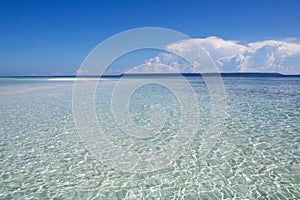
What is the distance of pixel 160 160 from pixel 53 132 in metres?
4.16

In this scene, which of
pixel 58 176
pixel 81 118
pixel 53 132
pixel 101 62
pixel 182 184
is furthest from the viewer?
pixel 81 118

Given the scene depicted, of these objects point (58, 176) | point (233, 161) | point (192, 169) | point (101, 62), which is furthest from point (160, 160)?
point (101, 62)

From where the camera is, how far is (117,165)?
5.40 metres

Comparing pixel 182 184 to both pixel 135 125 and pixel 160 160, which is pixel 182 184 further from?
pixel 135 125

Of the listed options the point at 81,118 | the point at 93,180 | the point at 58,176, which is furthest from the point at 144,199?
the point at 81,118

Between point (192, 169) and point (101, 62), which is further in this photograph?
point (101, 62)

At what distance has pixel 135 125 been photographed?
8.98 meters

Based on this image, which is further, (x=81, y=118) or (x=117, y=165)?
(x=81, y=118)

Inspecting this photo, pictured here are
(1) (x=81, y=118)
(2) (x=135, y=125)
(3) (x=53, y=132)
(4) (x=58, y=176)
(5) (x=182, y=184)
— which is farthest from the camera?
(1) (x=81, y=118)

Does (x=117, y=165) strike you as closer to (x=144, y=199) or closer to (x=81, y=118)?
(x=144, y=199)

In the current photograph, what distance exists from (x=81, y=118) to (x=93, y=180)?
6.02 meters

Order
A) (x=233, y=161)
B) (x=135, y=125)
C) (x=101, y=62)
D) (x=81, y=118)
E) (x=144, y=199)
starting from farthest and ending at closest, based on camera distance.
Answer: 1. (x=81, y=118)
2. (x=135, y=125)
3. (x=101, y=62)
4. (x=233, y=161)
5. (x=144, y=199)

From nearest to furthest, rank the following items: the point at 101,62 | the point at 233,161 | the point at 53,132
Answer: the point at 233,161 < the point at 101,62 < the point at 53,132

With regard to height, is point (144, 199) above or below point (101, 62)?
below
